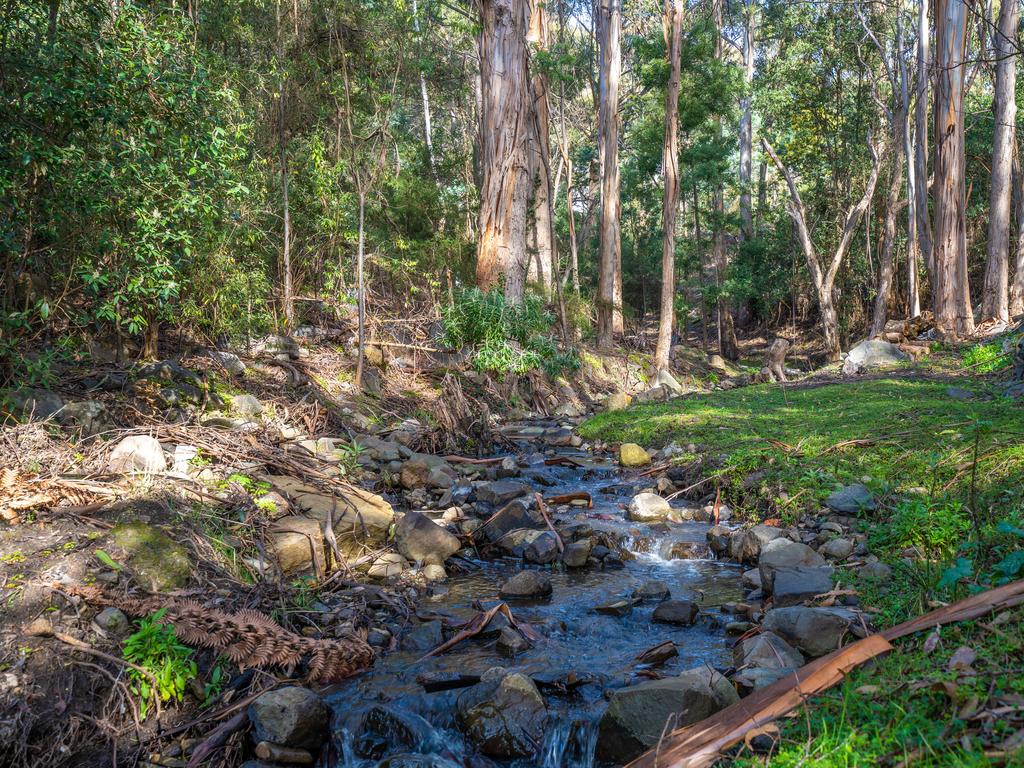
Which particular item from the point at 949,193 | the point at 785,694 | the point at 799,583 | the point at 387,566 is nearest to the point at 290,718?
the point at 387,566

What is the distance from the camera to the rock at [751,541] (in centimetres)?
495

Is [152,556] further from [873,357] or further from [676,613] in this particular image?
[873,357]

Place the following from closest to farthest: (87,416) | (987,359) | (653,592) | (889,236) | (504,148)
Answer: (653,592)
(87,416)
(987,359)
(504,148)
(889,236)

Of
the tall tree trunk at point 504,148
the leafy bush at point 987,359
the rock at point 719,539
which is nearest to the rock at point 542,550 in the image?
the rock at point 719,539

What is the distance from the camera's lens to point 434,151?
718 inches

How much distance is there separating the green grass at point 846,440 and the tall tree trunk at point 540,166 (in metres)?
7.83

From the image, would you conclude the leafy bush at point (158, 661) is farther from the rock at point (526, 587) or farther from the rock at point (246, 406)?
the rock at point (246, 406)

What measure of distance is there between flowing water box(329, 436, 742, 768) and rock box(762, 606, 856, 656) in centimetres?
36

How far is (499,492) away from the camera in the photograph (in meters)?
6.45

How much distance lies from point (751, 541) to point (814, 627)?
168 centimetres

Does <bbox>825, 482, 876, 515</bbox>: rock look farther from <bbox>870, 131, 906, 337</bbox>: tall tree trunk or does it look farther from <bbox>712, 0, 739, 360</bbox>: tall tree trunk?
<bbox>712, 0, 739, 360</bbox>: tall tree trunk

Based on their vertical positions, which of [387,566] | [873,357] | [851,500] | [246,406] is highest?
[246,406]

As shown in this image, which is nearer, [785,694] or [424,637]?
[785,694]

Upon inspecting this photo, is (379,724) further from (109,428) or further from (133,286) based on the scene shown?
(133,286)
